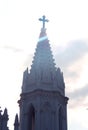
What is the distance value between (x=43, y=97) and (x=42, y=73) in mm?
2555

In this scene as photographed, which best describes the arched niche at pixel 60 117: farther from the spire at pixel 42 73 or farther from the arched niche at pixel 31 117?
the arched niche at pixel 31 117

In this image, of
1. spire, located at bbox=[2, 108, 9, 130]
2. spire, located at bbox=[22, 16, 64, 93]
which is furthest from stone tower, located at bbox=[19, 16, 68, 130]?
spire, located at bbox=[2, 108, 9, 130]

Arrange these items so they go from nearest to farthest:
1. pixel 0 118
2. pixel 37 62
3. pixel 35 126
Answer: pixel 0 118, pixel 35 126, pixel 37 62

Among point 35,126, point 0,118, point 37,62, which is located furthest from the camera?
point 37,62

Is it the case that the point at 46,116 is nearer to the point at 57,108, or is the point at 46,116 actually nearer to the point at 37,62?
the point at 57,108

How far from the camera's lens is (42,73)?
4519cm

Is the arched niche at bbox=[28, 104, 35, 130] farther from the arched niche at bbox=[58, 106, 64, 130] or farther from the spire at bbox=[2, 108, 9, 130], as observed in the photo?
the spire at bbox=[2, 108, 9, 130]

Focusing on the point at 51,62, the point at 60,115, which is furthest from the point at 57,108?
the point at 51,62

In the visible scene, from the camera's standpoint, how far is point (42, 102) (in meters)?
43.7

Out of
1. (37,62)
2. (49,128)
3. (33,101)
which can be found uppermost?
(37,62)

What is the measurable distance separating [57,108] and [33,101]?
7.87 ft

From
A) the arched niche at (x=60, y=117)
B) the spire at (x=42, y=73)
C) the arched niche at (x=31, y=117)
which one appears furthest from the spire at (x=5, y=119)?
the arched niche at (x=60, y=117)

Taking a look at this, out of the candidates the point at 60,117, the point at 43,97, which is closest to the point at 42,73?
the point at 43,97

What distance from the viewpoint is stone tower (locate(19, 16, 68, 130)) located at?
43094mm
